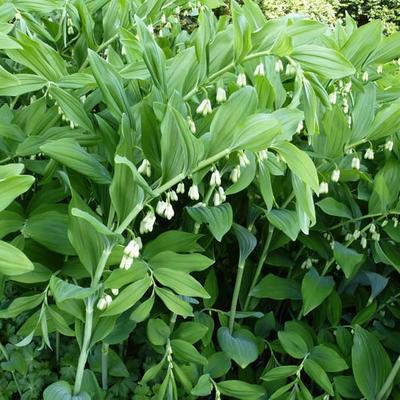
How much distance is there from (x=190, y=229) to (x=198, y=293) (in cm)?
33

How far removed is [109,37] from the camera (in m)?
1.75

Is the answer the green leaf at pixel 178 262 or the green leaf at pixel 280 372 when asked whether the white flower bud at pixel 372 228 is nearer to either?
the green leaf at pixel 280 372

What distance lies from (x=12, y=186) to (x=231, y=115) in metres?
0.48

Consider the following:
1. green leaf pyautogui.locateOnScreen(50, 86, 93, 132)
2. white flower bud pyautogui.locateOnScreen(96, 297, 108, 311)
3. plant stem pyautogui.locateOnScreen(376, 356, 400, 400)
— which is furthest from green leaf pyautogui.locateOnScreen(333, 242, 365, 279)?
green leaf pyautogui.locateOnScreen(50, 86, 93, 132)

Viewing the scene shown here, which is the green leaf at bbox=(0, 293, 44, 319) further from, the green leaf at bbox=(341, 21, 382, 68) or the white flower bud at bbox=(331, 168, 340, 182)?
the green leaf at bbox=(341, 21, 382, 68)

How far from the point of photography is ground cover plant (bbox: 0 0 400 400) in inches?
46.2

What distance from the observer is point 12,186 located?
933 millimetres

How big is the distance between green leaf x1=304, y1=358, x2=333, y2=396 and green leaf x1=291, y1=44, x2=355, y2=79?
0.84 meters

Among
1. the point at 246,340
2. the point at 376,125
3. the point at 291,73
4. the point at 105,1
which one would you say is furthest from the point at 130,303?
the point at 105,1

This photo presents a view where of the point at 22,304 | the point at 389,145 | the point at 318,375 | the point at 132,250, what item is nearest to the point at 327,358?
the point at 318,375

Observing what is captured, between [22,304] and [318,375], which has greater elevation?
[22,304]

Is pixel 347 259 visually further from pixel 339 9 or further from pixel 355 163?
pixel 339 9

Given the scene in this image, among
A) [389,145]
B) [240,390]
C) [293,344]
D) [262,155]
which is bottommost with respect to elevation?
[240,390]

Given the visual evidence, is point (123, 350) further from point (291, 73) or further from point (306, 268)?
point (291, 73)
